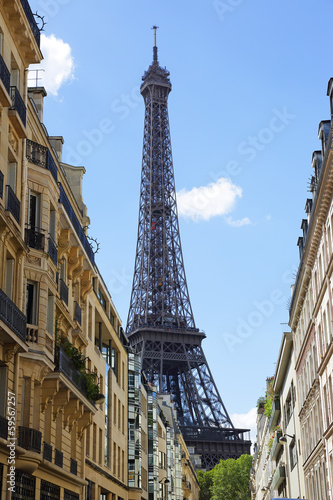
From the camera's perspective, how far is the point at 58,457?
3456cm

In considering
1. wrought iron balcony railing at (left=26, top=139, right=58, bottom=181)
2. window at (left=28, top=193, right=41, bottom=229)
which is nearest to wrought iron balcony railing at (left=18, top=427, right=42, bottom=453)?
window at (left=28, top=193, right=41, bottom=229)

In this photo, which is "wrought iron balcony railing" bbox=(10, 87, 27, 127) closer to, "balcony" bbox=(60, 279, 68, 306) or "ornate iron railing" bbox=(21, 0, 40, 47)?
"ornate iron railing" bbox=(21, 0, 40, 47)

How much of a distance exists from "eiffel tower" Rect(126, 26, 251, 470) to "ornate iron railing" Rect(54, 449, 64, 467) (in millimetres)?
102843

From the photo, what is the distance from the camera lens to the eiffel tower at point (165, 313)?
14738 cm

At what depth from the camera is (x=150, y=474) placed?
77938mm

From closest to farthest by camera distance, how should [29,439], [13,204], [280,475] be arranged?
[13,204]
[29,439]
[280,475]

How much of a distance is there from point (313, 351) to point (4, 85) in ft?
87.2

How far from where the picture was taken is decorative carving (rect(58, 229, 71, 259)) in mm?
36562

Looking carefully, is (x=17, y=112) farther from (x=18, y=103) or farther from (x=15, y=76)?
(x=15, y=76)

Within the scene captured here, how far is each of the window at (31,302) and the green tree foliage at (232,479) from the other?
12141 cm

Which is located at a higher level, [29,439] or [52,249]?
[52,249]

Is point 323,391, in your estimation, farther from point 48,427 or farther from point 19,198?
point 19,198

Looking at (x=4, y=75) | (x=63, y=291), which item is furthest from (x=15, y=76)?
(x=63, y=291)

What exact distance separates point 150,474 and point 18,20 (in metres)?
58.5
